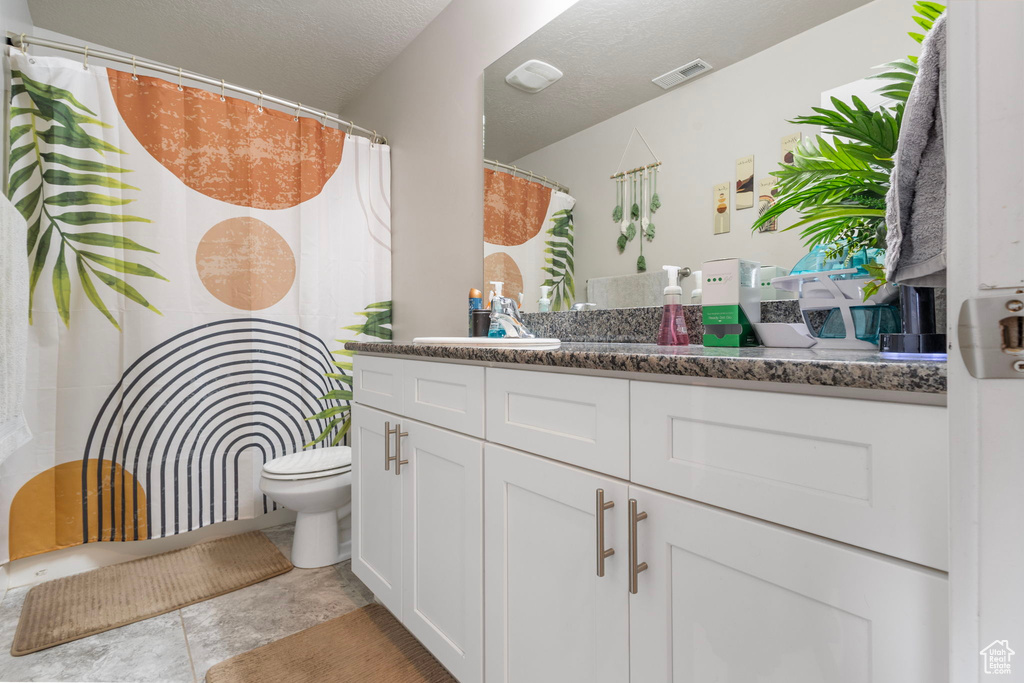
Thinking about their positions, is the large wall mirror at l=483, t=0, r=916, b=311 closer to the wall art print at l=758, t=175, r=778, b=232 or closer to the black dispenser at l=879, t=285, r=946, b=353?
the wall art print at l=758, t=175, r=778, b=232

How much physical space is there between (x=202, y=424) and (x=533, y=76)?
195 cm

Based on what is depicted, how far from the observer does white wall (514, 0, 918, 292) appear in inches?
38.9

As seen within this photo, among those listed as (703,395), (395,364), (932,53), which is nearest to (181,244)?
(395,364)

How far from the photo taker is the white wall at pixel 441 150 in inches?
74.2

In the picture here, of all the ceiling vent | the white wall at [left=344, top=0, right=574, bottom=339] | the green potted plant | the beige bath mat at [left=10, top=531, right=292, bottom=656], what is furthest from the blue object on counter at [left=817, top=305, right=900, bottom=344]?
the beige bath mat at [left=10, top=531, right=292, bottom=656]

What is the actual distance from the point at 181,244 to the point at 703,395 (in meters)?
2.17

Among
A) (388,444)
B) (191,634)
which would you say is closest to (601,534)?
(388,444)

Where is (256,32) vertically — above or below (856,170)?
above

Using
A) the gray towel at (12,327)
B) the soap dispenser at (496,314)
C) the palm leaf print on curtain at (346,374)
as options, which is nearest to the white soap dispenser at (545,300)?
the soap dispenser at (496,314)

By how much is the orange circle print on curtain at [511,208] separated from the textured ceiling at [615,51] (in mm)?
96

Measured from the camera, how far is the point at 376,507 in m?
1.50

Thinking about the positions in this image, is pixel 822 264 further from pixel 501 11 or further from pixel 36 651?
pixel 36 651

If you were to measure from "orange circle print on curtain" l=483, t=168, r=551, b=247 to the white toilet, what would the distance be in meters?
→ 1.13

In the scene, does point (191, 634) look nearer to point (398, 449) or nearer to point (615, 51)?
point (398, 449)
